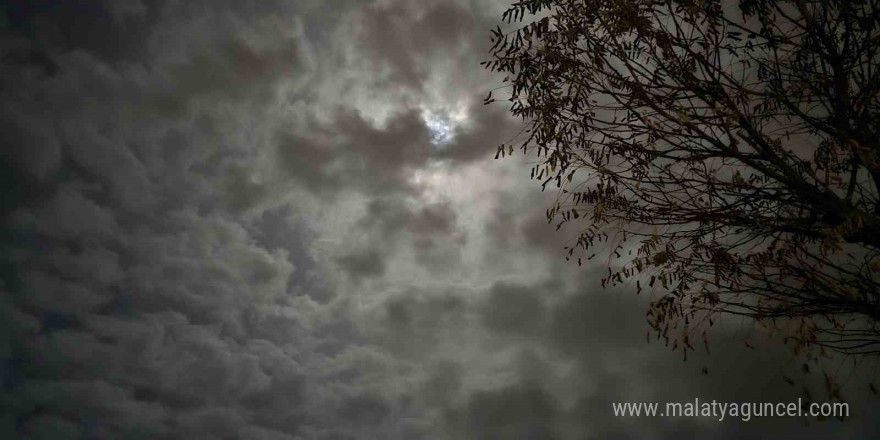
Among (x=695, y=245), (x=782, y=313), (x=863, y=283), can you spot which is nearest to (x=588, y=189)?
(x=695, y=245)

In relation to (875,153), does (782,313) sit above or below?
below

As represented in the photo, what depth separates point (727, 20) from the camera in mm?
6324

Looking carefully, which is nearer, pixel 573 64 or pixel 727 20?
pixel 727 20

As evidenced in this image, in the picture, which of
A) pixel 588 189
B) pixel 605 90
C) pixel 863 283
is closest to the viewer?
pixel 863 283

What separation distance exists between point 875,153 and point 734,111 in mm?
1410

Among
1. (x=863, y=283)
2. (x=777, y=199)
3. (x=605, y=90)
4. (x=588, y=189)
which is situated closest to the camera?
(x=777, y=199)

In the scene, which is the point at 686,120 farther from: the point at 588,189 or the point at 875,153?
the point at 588,189

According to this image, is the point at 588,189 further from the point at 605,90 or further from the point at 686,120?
the point at 686,120

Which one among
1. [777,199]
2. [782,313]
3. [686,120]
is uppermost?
[686,120]

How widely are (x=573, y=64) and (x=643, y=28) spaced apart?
94 cm

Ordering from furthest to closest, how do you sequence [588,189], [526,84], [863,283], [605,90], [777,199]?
1. [588,189]
2. [526,84]
3. [605,90]
4. [863,283]
5. [777,199]

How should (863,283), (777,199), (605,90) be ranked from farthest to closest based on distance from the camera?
(605,90) < (863,283) < (777,199)

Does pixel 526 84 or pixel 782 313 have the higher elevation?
pixel 526 84

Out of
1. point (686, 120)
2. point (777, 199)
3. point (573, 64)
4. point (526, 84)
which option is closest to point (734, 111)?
point (686, 120)
